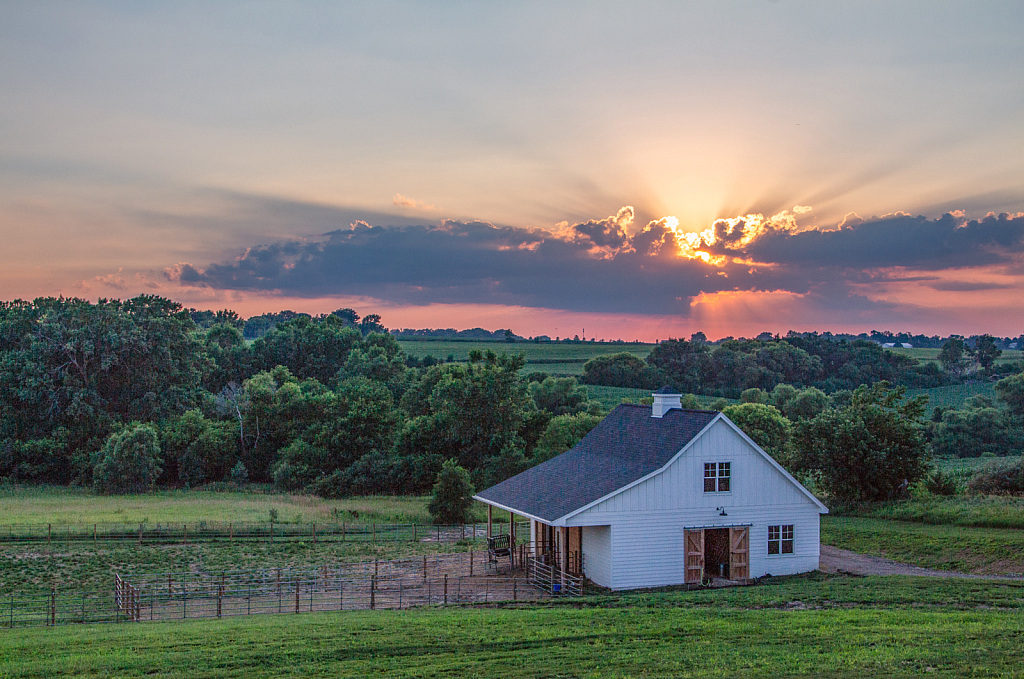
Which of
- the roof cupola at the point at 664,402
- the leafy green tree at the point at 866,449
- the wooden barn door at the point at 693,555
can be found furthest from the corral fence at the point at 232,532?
the leafy green tree at the point at 866,449

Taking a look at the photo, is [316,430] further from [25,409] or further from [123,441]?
[25,409]

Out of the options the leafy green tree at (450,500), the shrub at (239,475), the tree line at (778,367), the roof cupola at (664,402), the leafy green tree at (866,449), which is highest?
the tree line at (778,367)

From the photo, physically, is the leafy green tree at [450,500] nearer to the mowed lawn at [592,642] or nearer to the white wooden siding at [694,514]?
the white wooden siding at [694,514]

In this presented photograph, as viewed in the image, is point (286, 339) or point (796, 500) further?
point (286, 339)

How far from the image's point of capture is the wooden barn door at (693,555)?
91.9 feet

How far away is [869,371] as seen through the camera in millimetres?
123750

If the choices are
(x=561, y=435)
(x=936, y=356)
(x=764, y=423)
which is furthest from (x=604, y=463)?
(x=936, y=356)

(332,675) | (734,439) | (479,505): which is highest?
(734,439)

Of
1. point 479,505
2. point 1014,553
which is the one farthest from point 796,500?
point 479,505

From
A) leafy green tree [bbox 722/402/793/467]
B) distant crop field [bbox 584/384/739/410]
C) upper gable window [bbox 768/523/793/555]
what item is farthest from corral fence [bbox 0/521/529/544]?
distant crop field [bbox 584/384/739/410]

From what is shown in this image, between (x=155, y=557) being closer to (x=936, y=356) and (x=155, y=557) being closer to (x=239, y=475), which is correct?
(x=239, y=475)

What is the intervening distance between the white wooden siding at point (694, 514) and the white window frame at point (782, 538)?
91 mm

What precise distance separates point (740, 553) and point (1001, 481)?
25.0 metres

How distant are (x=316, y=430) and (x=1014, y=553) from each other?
5961cm
